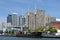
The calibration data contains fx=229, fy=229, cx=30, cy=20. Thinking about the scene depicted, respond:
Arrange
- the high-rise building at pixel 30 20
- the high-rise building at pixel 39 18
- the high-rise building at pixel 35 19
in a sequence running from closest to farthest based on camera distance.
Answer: the high-rise building at pixel 35 19, the high-rise building at pixel 30 20, the high-rise building at pixel 39 18

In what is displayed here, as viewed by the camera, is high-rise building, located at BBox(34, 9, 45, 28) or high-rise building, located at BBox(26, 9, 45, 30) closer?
high-rise building, located at BBox(26, 9, 45, 30)

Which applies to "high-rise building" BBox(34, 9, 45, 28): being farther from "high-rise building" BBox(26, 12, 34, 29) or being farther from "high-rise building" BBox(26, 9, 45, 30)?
"high-rise building" BBox(26, 12, 34, 29)

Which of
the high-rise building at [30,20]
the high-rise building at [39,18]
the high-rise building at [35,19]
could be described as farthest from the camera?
the high-rise building at [39,18]

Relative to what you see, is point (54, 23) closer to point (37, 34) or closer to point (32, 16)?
point (32, 16)

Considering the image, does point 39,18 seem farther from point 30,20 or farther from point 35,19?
point 35,19

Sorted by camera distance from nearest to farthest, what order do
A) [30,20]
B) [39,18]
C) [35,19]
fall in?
[35,19], [39,18], [30,20]

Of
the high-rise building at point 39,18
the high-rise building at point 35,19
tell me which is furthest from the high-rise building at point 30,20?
the high-rise building at point 39,18

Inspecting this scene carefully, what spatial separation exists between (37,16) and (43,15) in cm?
1531

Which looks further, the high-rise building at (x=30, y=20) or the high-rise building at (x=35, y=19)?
the high-rise building at (x=30, y=20)

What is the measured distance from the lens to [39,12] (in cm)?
16950

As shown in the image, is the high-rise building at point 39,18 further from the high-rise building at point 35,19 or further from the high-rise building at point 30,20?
the high-rise building at point 30,20

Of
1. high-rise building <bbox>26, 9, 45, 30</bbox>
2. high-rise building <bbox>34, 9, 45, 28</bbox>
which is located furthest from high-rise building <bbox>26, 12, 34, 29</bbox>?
high-rise building <bbox>34, 9, 45, 28</bbox>

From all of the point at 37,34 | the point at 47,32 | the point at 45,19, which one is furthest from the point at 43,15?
the point at 37,34

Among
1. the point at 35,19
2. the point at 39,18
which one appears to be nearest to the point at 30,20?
the point at 39,18
